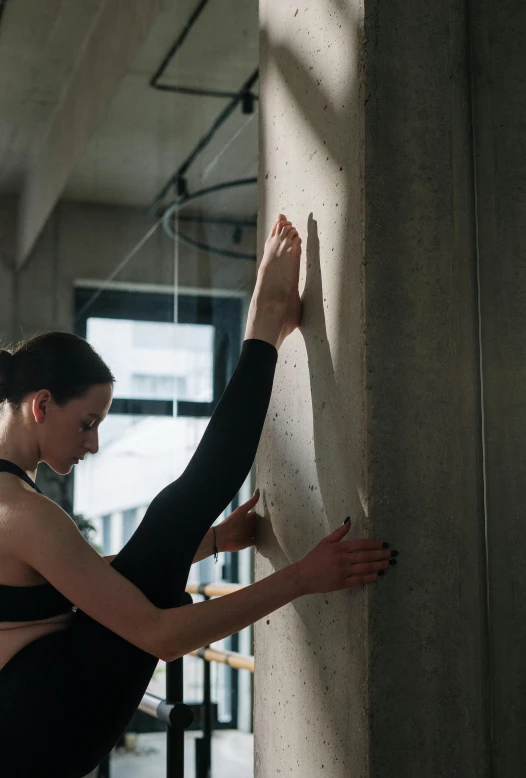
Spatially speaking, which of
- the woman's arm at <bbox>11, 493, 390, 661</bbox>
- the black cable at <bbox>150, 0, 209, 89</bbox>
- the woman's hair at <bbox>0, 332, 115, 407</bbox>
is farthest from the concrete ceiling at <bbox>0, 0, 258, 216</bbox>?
the woman's arm at <bbox>11, 493, 390, 661</bbox>

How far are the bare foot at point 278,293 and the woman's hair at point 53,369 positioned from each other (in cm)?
27

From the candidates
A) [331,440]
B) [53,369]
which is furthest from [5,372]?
[331,440]

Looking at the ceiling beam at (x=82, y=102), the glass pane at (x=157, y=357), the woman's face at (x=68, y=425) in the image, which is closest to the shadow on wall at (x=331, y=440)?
the woman's face at (x=68, y=425)

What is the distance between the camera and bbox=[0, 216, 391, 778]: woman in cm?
119

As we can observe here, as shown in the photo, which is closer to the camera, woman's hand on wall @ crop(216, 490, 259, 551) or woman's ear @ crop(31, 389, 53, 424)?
woman's ear @ crop(31, 389, 53, 424)

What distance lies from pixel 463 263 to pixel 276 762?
0.86 meters

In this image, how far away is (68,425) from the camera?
57.2 inches

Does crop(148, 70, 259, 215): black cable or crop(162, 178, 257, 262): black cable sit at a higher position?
crop(148, 70, 259, 215): black cable

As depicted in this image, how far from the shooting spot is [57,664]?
1.32 meters

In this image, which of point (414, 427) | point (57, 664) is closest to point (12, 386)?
point (57, 664)

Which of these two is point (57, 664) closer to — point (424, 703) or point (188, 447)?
point (424, 703)

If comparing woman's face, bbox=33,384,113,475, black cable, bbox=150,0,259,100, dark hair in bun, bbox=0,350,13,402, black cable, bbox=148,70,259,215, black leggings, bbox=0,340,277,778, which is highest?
black cable, bbox=150,0,259,100

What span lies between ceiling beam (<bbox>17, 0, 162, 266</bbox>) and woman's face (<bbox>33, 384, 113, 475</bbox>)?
72.3 inches

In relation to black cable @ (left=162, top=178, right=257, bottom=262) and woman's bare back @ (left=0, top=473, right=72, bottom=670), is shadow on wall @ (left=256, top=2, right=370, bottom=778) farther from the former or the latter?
black cable @ (left=162, top=178, right=257, bottom=262)
